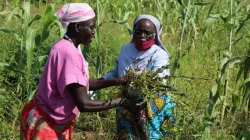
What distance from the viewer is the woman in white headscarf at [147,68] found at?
3.67 meters

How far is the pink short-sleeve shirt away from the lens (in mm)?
2959

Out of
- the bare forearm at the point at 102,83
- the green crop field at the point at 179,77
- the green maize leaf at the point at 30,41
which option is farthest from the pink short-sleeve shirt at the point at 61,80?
the green maize leaf at the point at 30,41

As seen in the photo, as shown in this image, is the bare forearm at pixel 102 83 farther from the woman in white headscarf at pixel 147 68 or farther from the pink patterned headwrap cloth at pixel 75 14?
the pink patterned headwrap cloth at pixel 75 14

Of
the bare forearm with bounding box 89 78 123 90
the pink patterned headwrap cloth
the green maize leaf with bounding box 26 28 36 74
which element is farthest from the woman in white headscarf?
the green maize leaf with bounding box 26 28 36 74

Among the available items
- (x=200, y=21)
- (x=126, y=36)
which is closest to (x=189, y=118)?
(x=126, y=36)

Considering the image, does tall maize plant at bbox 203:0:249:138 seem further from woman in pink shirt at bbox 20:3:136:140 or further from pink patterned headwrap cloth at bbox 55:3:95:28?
pink patterned headwrap cloth at bbox 55:3:95:28

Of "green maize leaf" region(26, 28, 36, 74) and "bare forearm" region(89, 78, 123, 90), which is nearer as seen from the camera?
"bare forearm" region(89, 78, 123, 90)

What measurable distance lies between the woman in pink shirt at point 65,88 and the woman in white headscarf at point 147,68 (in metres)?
0.54

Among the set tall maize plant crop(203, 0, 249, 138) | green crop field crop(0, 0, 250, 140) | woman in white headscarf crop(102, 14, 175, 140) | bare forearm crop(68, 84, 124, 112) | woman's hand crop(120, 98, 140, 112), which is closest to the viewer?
bare forearm crop(68, 84, 124, 112)

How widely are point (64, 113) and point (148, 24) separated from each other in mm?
1127

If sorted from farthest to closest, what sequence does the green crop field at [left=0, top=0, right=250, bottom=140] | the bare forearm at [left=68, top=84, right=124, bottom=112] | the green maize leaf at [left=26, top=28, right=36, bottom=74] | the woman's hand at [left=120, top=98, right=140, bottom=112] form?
the green maize leaf at [left=26, top=28, right=36, bottom=74], the green crop field at [left=0, top=0, right=250, bottom=140], the woman's hand at [left=120, top=98, right=140, bottom=112], the bare forearm at [left=68, top=84, right=124, bottom=112]

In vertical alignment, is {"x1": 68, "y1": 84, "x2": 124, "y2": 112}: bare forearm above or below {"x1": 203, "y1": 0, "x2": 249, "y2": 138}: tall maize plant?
above

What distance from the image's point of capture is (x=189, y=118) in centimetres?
367

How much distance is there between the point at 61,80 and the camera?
9.77 ft
